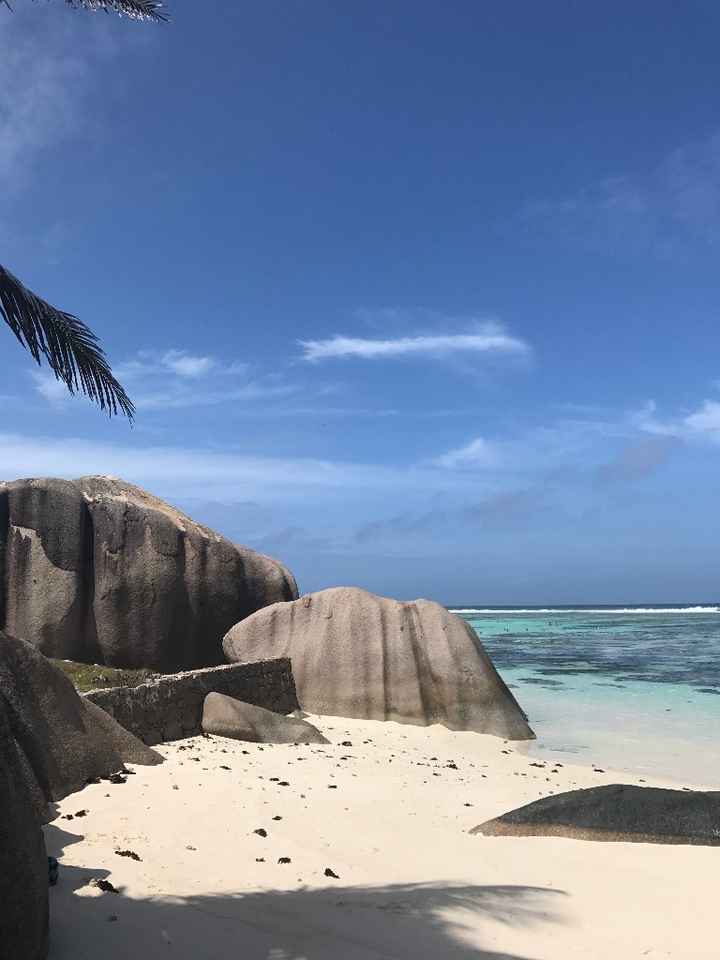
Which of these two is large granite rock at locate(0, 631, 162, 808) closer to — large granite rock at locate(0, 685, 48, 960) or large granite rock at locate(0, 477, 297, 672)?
large granite rock at locate(0, 685, 48, 960)

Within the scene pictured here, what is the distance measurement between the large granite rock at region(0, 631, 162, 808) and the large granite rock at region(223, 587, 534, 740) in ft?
24.3

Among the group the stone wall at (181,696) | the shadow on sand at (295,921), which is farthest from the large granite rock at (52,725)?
the shadow on sand at (295,921)

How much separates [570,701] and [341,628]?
27.1 ft

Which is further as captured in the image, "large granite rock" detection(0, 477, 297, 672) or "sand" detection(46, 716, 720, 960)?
"large granite rock" detection(0, 477, 297, 672)

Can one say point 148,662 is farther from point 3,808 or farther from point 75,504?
point 3,808

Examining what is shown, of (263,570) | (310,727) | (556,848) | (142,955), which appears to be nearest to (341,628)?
(310,727)

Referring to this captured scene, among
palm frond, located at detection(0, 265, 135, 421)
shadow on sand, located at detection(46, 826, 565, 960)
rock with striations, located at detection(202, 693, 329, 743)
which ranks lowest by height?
rock with striations, located at detection(202, 693, 329, 743)

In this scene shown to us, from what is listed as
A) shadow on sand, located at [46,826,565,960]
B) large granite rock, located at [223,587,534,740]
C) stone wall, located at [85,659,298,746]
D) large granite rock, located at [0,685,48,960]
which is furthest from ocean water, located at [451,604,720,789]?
large granite rock, located at [0,685,48,960]

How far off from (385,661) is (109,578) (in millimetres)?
7926

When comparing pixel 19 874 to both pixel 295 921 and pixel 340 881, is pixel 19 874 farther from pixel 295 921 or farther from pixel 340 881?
pixel 340 881

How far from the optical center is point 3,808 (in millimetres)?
3490

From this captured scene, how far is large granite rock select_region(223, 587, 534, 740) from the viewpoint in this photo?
1575cm

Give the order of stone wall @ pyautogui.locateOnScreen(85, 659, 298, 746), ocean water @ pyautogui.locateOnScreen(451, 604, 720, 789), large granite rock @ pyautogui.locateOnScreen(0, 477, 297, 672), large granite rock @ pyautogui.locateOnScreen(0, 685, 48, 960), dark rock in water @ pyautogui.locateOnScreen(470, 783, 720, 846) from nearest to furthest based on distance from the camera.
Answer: large granite rock @ pyautogui.locateOnScreen(0, 685, 48, 960) → dark rock in water @ pyautogui.locateOnScreen(470, 783, 720, 846) → stone wall @ pyautogui.locateOnScreen(85, 659, 298, 746) → ocean water @ pyautogui.locateOnScreen(451, 604, 720, 789) → large granite rock @ pyautogui.locateOnScreen(0, 477, 297, 672)

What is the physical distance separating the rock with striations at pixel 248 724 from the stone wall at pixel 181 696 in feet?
0.73
